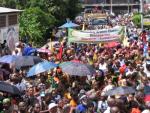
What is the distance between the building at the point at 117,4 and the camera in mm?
→ 130375

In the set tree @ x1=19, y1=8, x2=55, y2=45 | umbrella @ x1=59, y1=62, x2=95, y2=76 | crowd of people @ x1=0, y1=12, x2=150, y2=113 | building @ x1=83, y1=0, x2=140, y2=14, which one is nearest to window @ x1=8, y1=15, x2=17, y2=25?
tree @ x1=19, y1=8, x2=55, y2=45

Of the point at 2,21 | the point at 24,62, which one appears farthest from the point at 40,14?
the point at 24,62

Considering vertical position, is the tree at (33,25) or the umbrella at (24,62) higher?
the umbrella at (24,62)

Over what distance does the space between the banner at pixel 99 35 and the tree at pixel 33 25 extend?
1192cm

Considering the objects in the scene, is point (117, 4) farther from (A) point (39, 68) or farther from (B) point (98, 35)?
(A) point (39, 68)

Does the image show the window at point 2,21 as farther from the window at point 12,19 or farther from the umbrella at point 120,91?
the umbrella at point 120,91

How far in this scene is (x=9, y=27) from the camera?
91.1ft

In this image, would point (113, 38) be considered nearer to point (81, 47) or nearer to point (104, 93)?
point (81, 47)

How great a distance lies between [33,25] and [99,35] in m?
13.6

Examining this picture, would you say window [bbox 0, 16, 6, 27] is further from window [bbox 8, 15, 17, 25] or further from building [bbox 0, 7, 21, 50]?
window [bbox 8, 15, 17, 25]

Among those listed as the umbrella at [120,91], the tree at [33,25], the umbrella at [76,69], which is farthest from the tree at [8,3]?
the umbrella at [120,91]

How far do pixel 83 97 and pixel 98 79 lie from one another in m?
2.95

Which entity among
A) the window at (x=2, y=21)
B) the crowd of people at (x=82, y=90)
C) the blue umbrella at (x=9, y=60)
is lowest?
the crowd of people at (x=82, y=90)

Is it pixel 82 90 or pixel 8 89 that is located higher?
pixel 8 89
